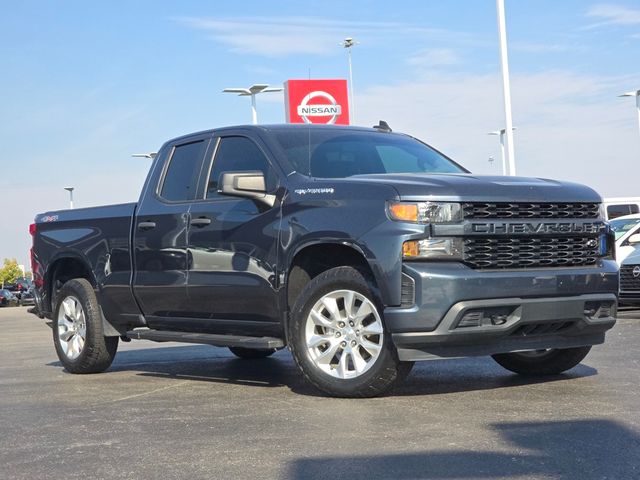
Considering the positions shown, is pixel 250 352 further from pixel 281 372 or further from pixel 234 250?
pixel 234 250

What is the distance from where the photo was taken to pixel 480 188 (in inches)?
243

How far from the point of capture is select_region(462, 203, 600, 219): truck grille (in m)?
6.12

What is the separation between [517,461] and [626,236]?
1209cm

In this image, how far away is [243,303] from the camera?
7098 millimetres

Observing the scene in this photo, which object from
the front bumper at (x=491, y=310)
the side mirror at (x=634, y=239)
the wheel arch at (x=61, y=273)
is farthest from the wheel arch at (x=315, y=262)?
the side mirror at (x=634, y=239)

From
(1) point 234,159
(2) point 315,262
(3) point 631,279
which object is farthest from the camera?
(3) point 631,279

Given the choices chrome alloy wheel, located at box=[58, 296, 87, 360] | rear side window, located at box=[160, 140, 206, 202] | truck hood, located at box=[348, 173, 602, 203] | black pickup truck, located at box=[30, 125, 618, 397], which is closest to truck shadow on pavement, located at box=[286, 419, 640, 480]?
black pickup truck, located at box=[30, 125, 618, 397]

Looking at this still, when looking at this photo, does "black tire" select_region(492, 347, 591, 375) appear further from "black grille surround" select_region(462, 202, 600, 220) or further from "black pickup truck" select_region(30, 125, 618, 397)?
"black grille surround" select_region(462, 202, 600, 220)

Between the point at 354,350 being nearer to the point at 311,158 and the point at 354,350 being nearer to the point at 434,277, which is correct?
the point at 434,277

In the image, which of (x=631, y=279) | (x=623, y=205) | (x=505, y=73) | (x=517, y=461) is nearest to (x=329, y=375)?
(x=517, y=461)

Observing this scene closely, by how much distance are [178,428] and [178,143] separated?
332 centimetres

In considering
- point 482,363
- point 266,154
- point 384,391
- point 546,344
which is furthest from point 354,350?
point 482,363

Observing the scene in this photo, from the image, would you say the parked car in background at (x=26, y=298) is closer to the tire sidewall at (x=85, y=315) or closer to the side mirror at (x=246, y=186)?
the tire sidewall at (x=85, y=315)

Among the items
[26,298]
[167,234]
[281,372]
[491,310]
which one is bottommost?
[26,298]
